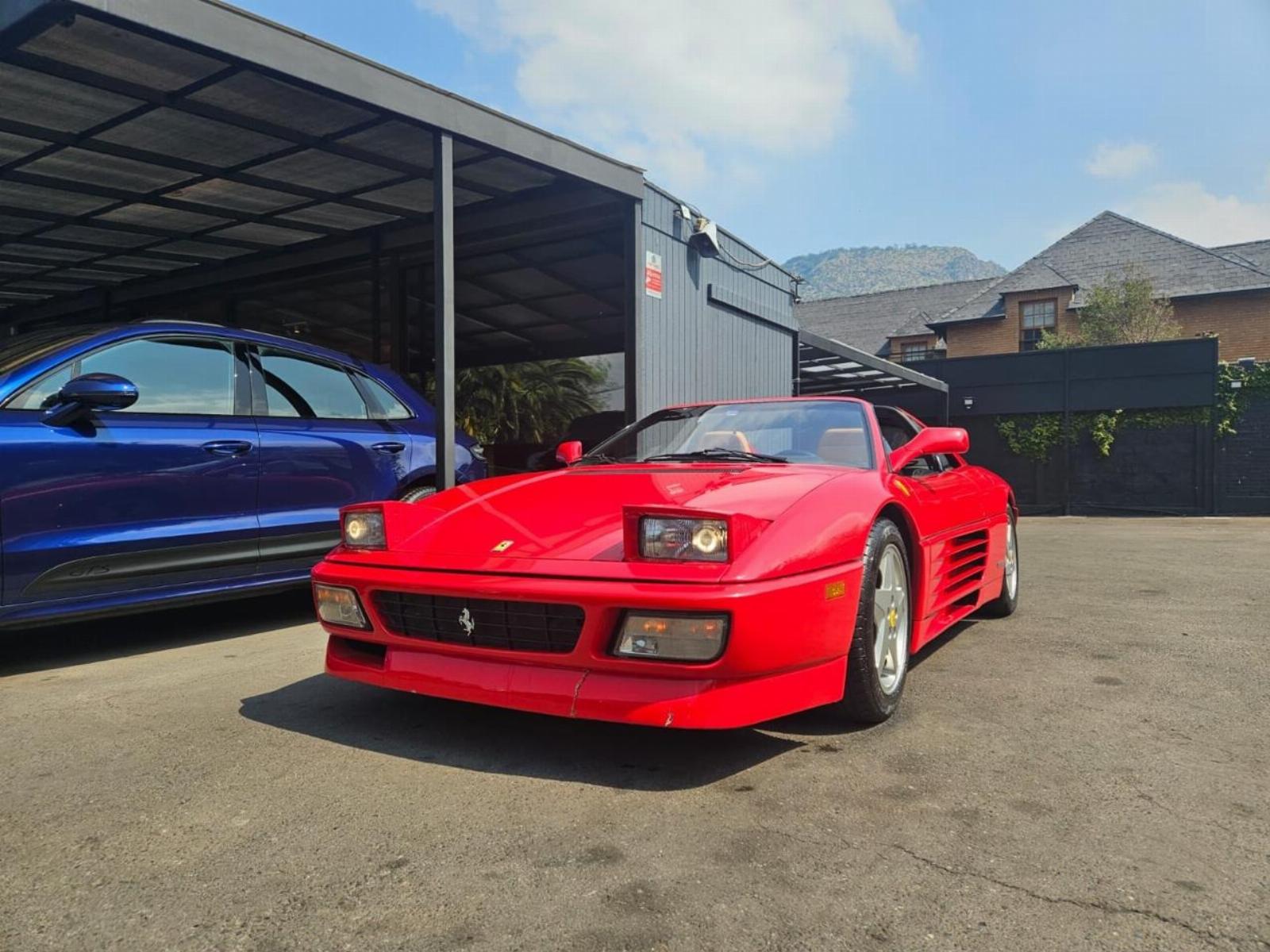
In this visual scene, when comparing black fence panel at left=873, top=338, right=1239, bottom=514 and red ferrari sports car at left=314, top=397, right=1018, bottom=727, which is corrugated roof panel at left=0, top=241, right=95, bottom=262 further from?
black fence panel at left=873, top=338, right=1239, bottom=514

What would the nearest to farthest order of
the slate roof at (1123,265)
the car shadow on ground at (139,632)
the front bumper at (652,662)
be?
the front bumper at (652,662), the car shadow on ground at (139,632), the slate roof at (1123,265)

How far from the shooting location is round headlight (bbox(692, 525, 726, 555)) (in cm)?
237

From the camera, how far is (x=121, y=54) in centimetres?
513

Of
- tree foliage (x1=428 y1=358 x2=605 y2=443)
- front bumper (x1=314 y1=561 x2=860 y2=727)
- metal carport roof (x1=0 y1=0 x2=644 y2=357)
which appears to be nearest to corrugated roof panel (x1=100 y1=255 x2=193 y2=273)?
metal carport roof (x1=0 y1=0 x2=644 y2=357)

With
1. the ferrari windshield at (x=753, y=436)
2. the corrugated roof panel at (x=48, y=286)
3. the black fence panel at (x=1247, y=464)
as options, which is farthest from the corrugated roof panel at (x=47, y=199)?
the black fence panel at (x=1247, y=464)

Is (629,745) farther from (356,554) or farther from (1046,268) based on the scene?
(1046,268)

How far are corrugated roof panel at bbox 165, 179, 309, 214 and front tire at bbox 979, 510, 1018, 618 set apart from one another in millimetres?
6527

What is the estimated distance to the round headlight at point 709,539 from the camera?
7.78ft

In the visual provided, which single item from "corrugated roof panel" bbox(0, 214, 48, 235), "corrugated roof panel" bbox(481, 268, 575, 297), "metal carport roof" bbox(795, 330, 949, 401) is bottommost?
"metal carport roof" bbox(795, 330, 949, 401)

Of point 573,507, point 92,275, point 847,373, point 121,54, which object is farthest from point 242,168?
point 847,373

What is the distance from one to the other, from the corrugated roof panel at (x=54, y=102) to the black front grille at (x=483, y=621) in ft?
15.9

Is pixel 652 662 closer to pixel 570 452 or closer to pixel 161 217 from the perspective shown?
pixel 570 452

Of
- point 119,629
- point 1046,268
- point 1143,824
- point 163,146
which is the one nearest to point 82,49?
point 163,146

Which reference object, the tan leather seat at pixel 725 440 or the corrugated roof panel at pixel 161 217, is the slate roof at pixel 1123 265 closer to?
the corrugated roof panel at pixel 161 217
